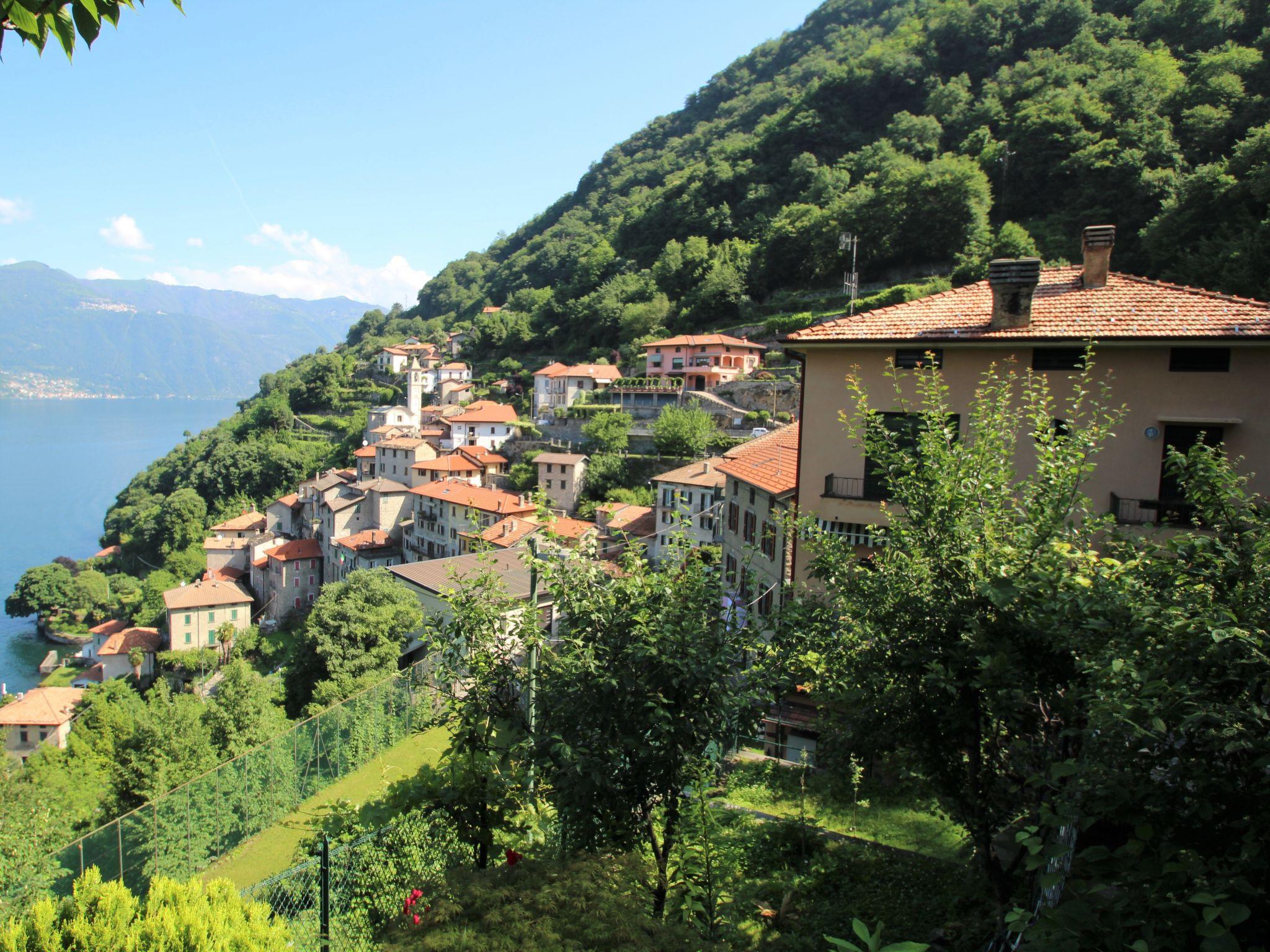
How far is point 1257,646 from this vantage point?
307 cm

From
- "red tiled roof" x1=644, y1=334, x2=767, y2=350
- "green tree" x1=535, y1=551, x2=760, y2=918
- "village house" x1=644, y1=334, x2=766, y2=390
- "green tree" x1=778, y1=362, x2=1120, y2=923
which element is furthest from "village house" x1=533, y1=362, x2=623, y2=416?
"green tree" x1=778, y1=362, x2=1120, y2=923

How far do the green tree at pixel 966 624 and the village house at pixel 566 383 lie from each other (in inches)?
2433

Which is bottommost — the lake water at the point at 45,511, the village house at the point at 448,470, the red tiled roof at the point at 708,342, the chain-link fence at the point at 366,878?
the lake water at the point at 45,511

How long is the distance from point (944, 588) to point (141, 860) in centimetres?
1346

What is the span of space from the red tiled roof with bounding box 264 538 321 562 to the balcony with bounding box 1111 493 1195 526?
53.9 m

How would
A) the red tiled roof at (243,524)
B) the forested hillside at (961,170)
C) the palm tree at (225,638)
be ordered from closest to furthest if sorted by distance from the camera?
1. the palm tree at (225,638)
2. the forested hillside at (961,170)
3. the red tiled roof at (243,524)

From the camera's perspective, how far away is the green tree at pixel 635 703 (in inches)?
197

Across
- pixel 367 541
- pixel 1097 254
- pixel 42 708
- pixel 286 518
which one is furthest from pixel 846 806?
pixel 286 518

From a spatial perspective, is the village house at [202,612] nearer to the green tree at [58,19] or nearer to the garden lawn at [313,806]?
the garden lawn at [313,806]

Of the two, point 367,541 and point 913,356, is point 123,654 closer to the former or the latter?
point 367,541

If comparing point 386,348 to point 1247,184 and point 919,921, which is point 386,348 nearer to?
point 1247,184

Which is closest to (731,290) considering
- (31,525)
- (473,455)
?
(473,455)

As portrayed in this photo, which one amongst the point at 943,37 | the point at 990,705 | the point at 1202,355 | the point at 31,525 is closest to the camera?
the point at 990,705

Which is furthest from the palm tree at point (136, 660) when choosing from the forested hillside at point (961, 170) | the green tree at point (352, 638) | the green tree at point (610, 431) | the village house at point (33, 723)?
the forested hillside at point (961, 170)
